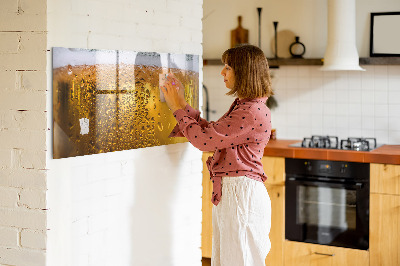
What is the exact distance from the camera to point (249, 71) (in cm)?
269

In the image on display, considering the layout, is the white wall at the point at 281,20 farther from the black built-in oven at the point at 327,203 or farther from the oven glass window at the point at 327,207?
the oven glass window at the point at 327,207

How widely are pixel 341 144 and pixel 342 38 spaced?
811mm

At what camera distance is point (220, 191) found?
2.77 metres

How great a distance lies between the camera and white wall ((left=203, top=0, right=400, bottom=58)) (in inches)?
183

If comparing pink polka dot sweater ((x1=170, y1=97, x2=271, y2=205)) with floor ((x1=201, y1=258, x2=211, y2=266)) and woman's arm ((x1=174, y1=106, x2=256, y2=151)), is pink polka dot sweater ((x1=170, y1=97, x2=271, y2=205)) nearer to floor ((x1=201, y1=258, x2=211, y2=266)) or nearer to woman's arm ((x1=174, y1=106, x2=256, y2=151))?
woman's arm ((x1=174, y1=106, x2=256, y2=151))

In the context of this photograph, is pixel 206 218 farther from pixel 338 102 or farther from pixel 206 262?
pixel 338 102

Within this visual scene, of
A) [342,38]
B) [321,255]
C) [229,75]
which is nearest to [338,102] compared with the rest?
[342,38]

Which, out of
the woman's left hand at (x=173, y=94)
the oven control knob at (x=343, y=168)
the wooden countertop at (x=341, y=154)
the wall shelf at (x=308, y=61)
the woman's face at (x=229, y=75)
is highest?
the wall shelf at (x=308, y=61)

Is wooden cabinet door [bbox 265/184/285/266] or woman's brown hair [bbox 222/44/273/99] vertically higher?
woman's brown hair [bbox 222/44/273/99]

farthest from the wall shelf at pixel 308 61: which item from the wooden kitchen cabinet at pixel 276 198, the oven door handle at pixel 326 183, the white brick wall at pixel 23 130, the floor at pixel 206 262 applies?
the white brick wall at pixel 23 130

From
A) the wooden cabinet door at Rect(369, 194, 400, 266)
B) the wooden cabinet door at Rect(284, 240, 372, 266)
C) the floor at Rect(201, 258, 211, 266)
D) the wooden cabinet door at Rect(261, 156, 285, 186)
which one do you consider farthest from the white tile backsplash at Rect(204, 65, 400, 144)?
the floor at Rect(201, 258, 211, 266)

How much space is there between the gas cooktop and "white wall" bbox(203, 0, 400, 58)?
0.72 metres

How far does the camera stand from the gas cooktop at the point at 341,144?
4.27 m

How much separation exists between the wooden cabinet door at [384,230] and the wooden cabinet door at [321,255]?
93 millimetres
